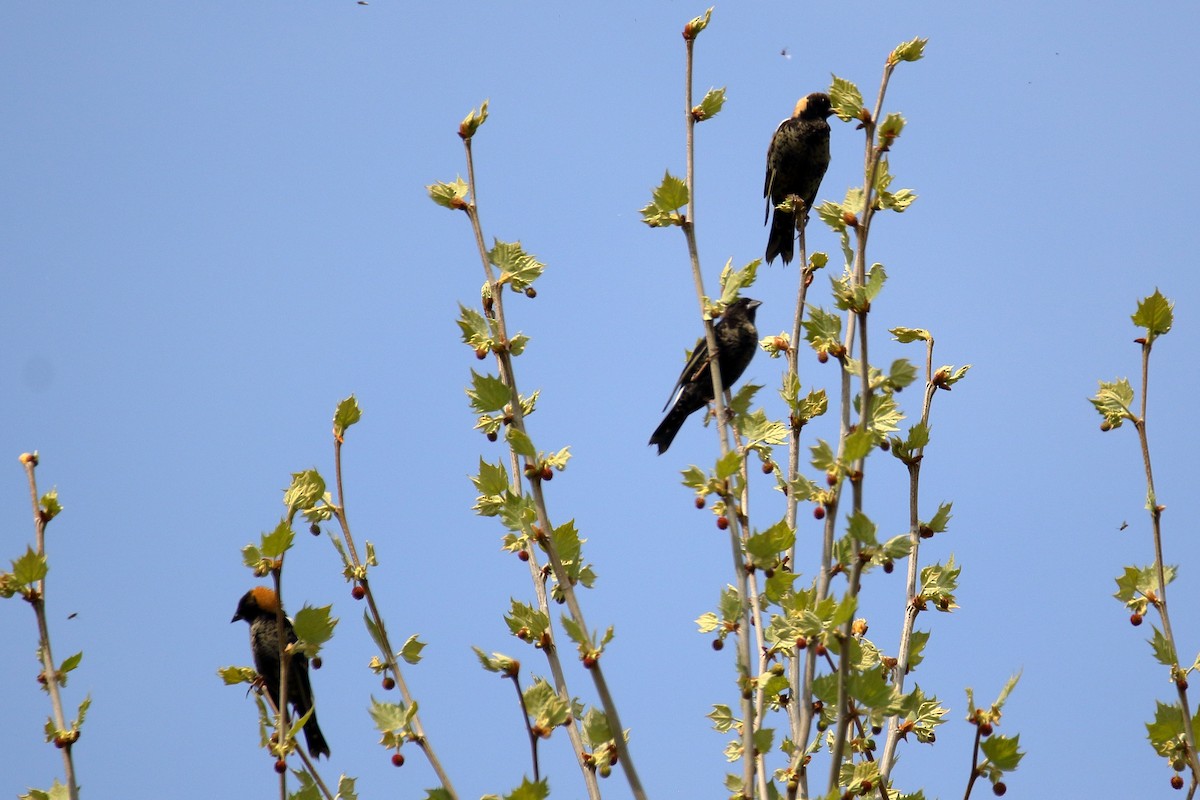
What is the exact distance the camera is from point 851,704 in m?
3.25

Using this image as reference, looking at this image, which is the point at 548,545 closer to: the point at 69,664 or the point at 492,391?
the point at 492,391

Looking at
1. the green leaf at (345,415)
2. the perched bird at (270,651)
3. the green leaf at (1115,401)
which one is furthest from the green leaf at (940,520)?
the perched bird at (270,651)

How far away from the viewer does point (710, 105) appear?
390 cm

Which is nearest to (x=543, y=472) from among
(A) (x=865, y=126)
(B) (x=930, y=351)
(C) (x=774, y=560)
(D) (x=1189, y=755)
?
(C) (x=774, y=560)

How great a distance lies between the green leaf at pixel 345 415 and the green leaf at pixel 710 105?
1501 mm

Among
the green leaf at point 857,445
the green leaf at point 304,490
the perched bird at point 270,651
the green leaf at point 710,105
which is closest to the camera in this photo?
the green leaf at point 857,445

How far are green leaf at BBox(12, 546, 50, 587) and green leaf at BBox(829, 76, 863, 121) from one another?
2783 mm

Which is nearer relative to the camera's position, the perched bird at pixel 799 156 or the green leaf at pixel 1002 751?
the green leaf at pixel 1002 751

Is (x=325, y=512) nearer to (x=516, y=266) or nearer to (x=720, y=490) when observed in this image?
(x=516, y=266)

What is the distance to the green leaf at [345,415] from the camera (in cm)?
367

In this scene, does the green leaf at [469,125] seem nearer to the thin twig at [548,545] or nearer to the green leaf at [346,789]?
the thin twig at [548,545]

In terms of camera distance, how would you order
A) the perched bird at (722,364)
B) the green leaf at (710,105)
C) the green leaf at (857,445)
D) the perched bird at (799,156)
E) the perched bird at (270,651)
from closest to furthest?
the green leaf at (857,445) → the green leaf at (710,105) → the perched bird at (722,364) → the perched bird at (270,651) → the perched bird at (799,156)

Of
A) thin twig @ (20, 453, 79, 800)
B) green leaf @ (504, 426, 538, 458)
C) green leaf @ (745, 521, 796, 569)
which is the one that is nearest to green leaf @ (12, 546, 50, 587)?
thin twig @ (20, 453, 79, 800)

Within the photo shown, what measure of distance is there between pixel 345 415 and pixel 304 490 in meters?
0.31
